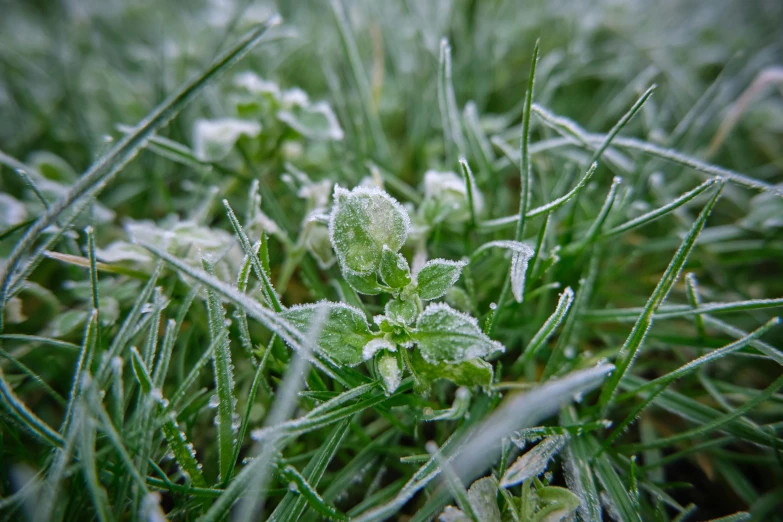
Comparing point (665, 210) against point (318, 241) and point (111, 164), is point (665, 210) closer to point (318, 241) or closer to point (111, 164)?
point (318, 241)

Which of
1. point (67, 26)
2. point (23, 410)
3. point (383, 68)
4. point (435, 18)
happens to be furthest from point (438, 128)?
point (67, 26)

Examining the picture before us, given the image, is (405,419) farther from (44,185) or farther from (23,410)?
(44,185)

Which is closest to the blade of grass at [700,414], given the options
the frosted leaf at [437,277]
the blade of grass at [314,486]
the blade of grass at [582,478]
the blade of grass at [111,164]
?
the blade of grass at [582,478]

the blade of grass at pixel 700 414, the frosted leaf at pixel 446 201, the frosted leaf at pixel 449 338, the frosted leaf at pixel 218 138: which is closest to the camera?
the frosted leaf at pixel 449 338

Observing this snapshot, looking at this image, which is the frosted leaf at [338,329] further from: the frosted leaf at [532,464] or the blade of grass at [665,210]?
the blade of grass at [665,210]

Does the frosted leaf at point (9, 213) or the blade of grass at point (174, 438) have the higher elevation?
the frosted leaf at point (9, 213)

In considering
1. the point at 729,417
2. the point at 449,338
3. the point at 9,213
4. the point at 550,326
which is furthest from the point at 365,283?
the point at 9,213

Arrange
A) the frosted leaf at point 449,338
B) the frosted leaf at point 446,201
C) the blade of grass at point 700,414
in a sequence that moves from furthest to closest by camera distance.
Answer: the frosted leaf at point 446,201, the blade of grass at point 700,414, the frosted leaf at point 449,338
